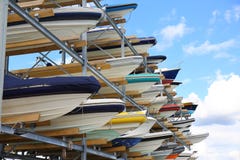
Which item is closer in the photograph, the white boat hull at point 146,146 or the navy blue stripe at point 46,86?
the navy blue stripe at point 46,86

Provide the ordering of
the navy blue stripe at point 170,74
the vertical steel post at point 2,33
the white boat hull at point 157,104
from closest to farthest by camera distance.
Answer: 1. the vertical steel post at point 2,33
2. the white boat hull at point 157,104
3. the navy blue stripe at point 170,74

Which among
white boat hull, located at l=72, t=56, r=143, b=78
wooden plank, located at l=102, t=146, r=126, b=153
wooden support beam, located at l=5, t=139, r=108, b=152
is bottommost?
wooden support beam, located at l=5, t=139, r=108, b=152

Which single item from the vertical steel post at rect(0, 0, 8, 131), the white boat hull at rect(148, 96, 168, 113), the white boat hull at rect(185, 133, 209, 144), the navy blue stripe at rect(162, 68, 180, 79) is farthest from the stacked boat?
the white boat hull at rect(185, 133, 209, 144)

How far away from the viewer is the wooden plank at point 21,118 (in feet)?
22.4

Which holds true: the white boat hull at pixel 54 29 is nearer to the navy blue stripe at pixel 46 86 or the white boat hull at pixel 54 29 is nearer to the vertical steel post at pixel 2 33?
the navy blue stripe at pixel 46 86

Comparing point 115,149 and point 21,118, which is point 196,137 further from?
point 21,118

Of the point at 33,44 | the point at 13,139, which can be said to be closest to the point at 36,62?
the point at 33,44

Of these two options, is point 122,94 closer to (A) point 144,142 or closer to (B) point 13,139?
(A) point 144,142

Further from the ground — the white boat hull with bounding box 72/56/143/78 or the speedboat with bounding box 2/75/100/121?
the white boat hull with bounding box 72/56/143/78

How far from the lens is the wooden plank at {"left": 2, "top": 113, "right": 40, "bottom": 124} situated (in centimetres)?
682

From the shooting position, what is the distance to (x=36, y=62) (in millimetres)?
9953

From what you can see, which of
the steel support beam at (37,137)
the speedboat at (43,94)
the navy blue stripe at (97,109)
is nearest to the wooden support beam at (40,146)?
the steel support beam at (37,137)

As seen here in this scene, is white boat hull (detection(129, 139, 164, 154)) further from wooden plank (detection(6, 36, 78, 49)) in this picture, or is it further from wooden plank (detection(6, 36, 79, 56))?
wooden plank (detection(6, 36, 78, 49))

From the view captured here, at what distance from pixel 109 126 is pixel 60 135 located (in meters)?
2.00
